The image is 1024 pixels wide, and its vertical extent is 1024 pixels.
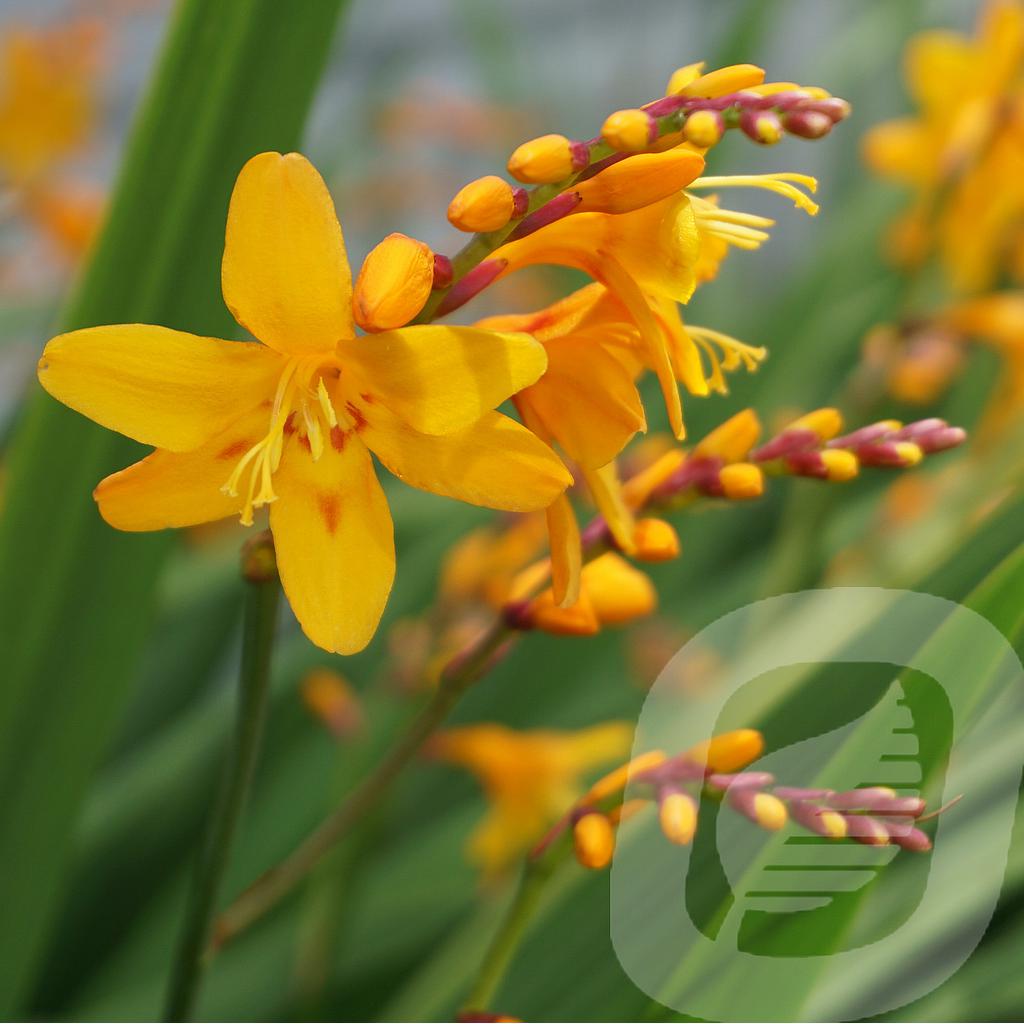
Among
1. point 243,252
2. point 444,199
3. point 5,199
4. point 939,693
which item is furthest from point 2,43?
point 939,693

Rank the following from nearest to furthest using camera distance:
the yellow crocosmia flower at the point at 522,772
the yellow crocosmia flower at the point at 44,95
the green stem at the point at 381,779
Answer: the green stem at the point at 381,779 → the yellow crocosmia flower at the point at 522,772 → the yellow crocosmia flower at the point at 44,95

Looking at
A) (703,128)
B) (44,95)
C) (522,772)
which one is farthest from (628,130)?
(44,95)

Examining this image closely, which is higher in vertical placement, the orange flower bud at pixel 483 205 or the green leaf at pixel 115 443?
the orange flower bud at pixel 483 205

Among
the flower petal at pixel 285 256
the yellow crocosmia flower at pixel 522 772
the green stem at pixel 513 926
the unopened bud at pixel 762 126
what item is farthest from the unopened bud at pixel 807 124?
the yellow crocosmia flower at pixel 522 772

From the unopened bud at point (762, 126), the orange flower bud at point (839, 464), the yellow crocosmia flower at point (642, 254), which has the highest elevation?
the unopened bud at point (762, 126)

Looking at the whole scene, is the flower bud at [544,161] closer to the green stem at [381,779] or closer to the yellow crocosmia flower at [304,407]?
the yellow crocosmia flower at [304,407]

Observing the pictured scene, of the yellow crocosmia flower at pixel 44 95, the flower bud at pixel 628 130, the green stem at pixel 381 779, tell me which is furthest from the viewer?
the yellow crocosmia flower at pixel 44 95

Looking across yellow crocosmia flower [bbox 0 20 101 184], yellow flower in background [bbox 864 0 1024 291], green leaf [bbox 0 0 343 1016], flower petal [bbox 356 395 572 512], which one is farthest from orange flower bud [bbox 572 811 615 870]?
yellow crocosmia flower [bbox 0 20 101 184]
